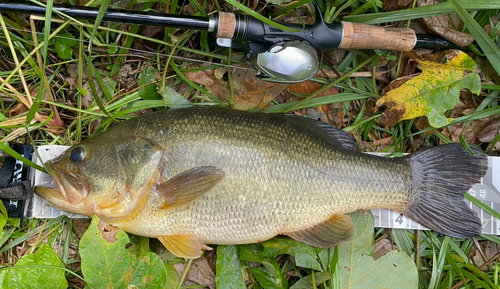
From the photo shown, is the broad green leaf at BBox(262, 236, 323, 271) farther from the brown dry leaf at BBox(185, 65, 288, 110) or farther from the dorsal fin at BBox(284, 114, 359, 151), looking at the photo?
the brown dry leaf at BBox(185, 65, 288, 110)

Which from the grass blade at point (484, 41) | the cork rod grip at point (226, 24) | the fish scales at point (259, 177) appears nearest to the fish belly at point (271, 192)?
the fish scales at point (259, 177)

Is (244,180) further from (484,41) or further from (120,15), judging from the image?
(484,41)

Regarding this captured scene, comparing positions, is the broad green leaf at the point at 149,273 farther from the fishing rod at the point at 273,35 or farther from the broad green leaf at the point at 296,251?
the fishing rod at the point at 273,35

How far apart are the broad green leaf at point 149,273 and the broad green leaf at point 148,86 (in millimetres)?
1208

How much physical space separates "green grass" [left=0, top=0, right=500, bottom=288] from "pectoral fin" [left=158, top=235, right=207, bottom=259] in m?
0.26

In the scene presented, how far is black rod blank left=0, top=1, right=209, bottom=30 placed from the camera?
87.7 inches

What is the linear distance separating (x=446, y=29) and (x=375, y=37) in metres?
0.72

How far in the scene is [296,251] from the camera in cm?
268

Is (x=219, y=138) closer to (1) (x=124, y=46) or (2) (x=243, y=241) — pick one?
(2) (x=243, y=241)

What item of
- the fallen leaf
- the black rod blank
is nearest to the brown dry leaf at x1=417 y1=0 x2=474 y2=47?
the fallen leaf

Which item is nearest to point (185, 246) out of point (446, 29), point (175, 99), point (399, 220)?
point (175, 99)

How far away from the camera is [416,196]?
2.69m

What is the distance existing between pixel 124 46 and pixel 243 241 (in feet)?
5.75

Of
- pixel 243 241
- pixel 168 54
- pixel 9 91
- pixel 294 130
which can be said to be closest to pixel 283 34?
pixel 294 130
